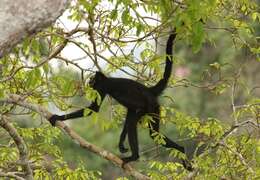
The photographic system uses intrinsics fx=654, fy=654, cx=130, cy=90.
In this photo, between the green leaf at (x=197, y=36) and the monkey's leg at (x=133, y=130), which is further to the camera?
the monkey's leg at (x=133, y=130)

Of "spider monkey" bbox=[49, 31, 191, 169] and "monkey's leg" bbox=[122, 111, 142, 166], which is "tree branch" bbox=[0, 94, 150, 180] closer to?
"spider monkey" bbox=[49, 31, 191, 169]

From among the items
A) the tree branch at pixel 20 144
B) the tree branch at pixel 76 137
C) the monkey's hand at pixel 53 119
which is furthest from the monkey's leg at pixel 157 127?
the tree branch at pixel 20 144

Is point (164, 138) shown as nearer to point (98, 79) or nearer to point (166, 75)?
point (166, 75)

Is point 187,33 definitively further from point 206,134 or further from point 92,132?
point 92,132

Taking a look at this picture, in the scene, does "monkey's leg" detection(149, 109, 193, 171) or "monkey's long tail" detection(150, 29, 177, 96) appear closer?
"monkey's long tail" detection(150, 29, 177, 96)

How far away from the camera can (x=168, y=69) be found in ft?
16.5

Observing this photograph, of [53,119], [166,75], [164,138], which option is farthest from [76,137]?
[166,75]

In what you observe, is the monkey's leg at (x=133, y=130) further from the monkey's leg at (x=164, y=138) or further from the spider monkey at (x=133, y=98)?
the monkey's leg at (x=164, y=138)

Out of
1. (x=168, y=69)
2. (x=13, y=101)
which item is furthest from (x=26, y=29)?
(x=168, y=69)

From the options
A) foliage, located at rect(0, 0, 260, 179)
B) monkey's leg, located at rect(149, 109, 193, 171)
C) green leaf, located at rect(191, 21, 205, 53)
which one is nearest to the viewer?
green leaf, located at rect(191, 21, 205, 53)

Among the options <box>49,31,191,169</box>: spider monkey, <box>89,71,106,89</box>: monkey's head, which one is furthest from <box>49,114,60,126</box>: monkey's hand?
<box>89,71,106,89</box>: monkey's head

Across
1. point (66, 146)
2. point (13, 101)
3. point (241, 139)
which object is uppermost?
point (13, 101)

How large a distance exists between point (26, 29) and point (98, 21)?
2256 mm

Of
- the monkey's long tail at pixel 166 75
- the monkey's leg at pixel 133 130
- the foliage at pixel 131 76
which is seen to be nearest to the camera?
the foliage at pixel 131 76
